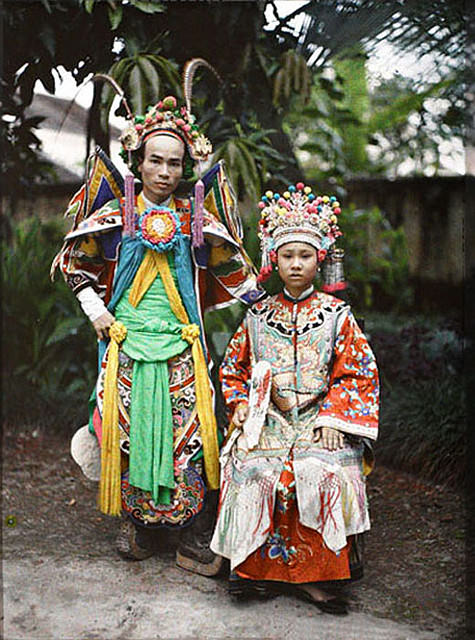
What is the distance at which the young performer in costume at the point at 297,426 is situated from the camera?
2.88 m

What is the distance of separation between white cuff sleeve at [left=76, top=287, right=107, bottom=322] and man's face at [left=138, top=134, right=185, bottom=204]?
0.50m

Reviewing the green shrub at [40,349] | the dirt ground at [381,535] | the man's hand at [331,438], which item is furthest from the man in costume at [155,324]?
the green shrub at [40,349]

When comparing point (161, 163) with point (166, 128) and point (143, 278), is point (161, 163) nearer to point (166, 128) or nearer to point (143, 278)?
point (166, 128)

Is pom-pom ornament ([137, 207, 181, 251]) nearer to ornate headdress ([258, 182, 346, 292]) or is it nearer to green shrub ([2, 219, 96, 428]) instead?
ornate headdress ([258, 182, 346, 292])

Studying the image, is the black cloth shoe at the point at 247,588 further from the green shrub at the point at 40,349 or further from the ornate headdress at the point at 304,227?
the green shrub at the point at 40,349

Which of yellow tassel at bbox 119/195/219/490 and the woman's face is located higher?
the woman's face

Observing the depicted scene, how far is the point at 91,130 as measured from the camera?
Answer: 14.3 feet

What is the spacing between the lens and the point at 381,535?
3689mm

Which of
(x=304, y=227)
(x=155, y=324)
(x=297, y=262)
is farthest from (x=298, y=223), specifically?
(x=155, y=324)

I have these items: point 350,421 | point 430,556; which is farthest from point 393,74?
point 430,556

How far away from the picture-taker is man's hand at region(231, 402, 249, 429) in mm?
3057

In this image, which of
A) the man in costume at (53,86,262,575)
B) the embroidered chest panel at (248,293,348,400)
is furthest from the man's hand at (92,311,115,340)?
the embroidered chest panel at (248,293,348,400)

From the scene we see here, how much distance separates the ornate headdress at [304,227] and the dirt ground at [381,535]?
1.24 meters

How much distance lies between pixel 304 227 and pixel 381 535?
158cm
